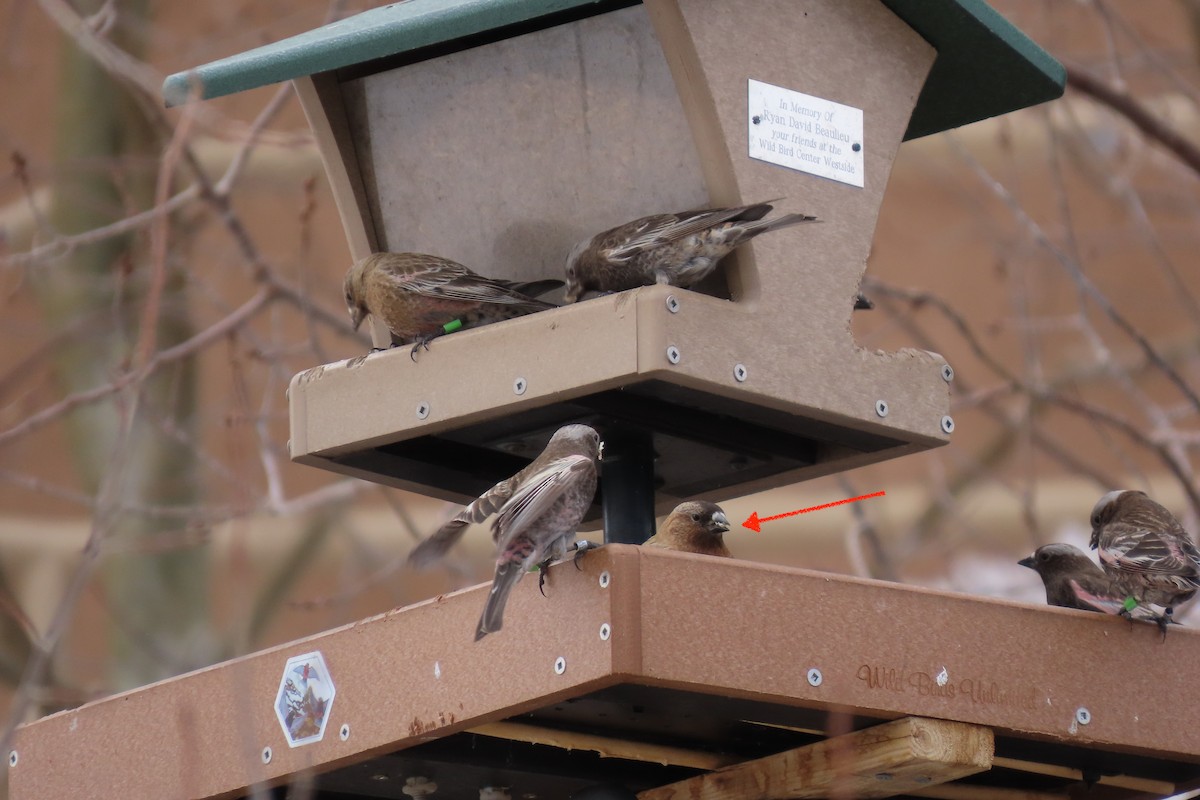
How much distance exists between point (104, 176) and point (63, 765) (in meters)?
4.51

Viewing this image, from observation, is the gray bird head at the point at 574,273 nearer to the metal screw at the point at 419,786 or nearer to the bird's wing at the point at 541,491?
the bird's wing at the point at 541,491

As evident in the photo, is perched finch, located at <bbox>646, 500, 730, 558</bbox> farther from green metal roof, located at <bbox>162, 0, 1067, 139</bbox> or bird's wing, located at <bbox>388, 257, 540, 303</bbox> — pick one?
green metal roof, located at <bbox>162, 0, 1067, 139</bbox>

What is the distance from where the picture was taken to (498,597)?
373cm

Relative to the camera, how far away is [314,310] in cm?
707

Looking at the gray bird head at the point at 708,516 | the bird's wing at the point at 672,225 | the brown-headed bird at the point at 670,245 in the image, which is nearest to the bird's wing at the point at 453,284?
the brown-headed bird at the point at 670,245

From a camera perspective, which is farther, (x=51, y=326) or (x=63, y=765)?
(x=51, y=326)

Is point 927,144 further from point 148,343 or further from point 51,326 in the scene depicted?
point 148,343

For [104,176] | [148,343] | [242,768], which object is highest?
[104,176]

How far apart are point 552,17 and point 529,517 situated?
1.40 m

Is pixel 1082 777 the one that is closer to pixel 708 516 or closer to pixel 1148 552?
pixel 1148 552

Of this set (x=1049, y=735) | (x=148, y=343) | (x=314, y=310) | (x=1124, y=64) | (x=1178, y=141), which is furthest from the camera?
(x=1124, y=64)

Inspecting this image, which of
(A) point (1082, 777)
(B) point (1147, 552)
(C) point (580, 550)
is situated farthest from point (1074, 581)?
(C) point (580, 550)

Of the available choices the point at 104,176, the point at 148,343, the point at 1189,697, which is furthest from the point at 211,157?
the point at 1189,697

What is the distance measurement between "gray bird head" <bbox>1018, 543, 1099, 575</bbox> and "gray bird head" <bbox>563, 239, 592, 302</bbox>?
56.6 inches
